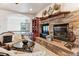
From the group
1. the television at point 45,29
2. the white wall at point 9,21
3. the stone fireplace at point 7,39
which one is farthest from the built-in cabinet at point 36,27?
the stone fireplace at point 7,39

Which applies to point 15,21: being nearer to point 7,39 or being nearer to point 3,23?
point 3,23

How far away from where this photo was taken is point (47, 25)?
95.2 inches

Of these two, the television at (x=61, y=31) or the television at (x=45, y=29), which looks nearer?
the television at (x=61, y=31)

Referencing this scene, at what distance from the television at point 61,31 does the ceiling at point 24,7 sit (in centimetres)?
43

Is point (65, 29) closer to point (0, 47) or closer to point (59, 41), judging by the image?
point (59, 41)

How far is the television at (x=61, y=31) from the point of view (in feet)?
7.55

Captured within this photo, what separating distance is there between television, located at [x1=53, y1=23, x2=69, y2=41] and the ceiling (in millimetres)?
435

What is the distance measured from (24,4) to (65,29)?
0.85 meters

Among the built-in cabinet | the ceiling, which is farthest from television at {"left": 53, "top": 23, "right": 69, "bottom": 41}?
the ceiling

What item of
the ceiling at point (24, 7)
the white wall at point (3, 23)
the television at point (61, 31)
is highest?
the ceiling at point (24, 7)

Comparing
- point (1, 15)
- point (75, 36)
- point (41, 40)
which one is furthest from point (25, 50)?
point (75, 36)

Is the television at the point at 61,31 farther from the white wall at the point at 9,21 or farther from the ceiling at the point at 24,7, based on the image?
the white wall at the point at 9,21

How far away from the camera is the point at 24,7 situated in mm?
2396

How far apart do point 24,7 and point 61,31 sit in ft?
2.58
